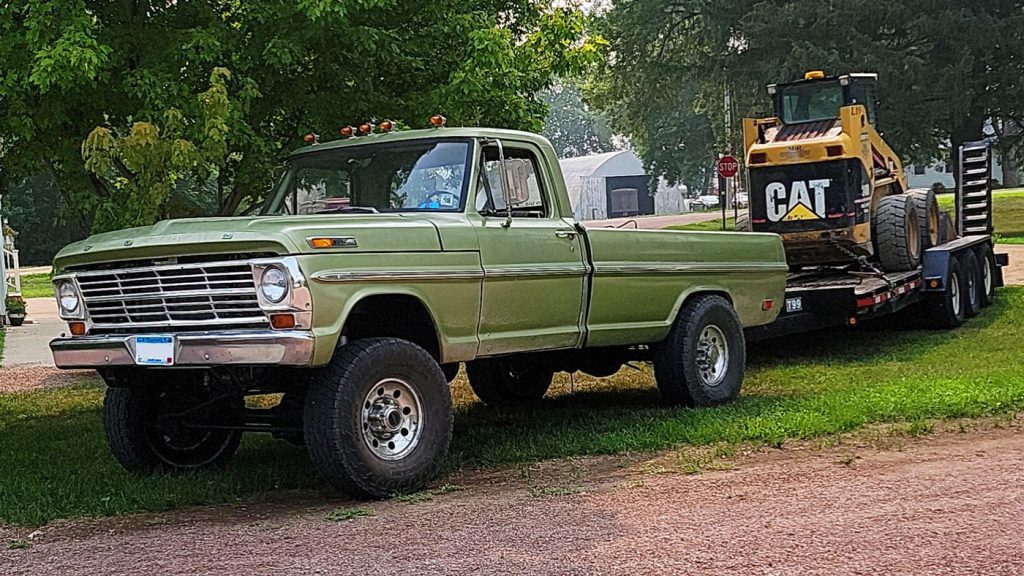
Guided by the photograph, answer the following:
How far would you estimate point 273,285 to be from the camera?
6.53 m

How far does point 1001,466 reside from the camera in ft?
23.1

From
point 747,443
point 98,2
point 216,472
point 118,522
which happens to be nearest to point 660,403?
point 747,443

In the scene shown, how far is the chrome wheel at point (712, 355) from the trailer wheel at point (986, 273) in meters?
7.76

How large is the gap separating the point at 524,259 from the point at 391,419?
1.51 metres

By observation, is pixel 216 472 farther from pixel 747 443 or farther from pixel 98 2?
pixel 98 2

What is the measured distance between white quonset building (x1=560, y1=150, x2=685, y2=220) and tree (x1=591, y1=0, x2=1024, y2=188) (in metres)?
31.0

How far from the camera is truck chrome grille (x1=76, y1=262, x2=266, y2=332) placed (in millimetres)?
6648

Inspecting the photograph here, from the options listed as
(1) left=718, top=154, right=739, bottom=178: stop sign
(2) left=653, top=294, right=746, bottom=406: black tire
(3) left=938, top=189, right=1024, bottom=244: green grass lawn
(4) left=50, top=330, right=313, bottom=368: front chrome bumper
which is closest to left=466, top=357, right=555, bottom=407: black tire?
(2) left=653, top=294, right=746, bottom=406: black tire

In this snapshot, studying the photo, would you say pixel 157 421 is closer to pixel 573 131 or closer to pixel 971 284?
pixel 971 284

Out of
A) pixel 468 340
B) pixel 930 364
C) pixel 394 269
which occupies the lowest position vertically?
pixel 930 364

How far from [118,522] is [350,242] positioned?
1.93 m

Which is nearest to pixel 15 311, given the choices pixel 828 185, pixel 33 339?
pixel 33 339

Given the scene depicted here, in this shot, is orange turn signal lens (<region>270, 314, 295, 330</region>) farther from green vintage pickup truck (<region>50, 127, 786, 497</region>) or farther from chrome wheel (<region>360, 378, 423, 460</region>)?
chrome wheel (<region>360, 378, 423, 460</region>)

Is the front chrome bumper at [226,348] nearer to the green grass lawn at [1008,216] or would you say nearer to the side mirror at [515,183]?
the side mirror at [515,183]
